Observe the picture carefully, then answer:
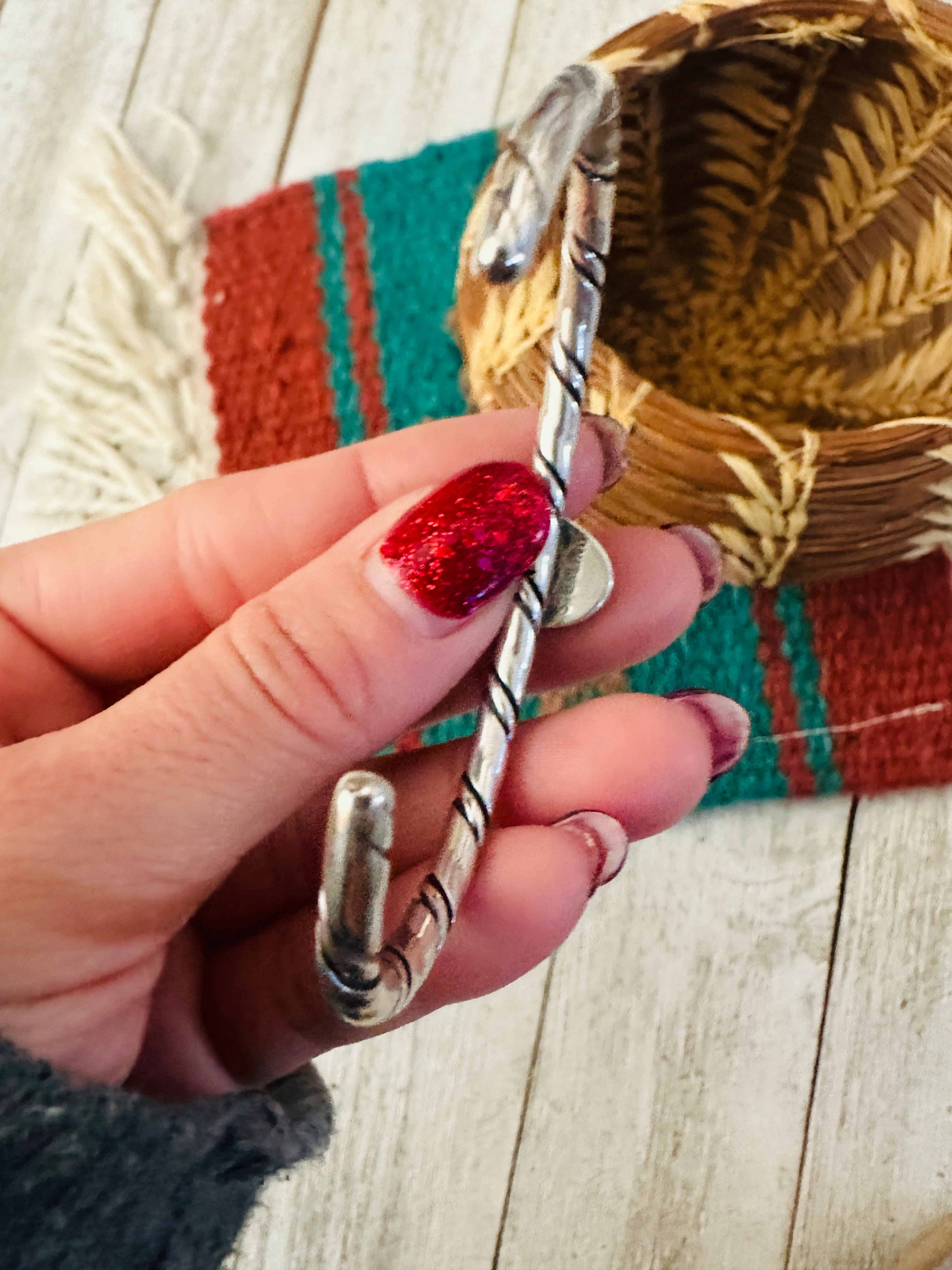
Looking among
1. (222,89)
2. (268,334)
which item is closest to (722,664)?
(268,334)

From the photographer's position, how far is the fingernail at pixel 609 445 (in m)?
0.30

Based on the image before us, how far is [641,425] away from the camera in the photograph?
0.35m

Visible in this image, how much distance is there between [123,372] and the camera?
1.71 ft

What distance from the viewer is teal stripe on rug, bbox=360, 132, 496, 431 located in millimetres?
512

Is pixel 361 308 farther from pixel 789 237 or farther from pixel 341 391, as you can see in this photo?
pixel 789 237

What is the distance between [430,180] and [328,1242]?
48cm

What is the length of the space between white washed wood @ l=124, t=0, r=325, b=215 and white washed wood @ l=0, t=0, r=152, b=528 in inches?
0.6

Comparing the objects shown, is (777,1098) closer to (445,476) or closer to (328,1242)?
(328,1242)

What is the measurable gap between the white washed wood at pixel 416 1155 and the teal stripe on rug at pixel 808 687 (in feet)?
0.47

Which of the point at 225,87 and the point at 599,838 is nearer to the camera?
the point at 599,838

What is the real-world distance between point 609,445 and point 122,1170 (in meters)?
0.21

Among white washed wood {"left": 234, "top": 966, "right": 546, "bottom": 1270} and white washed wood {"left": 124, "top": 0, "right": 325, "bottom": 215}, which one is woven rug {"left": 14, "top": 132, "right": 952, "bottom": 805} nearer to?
white washed wood {"left": 124, "top": 0, "right": 325, "bottom": 215}

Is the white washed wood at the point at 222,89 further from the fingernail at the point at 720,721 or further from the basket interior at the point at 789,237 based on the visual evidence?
the fingernail at the point at 720,721

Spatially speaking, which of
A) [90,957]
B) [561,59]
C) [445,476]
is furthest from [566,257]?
[561,59]
